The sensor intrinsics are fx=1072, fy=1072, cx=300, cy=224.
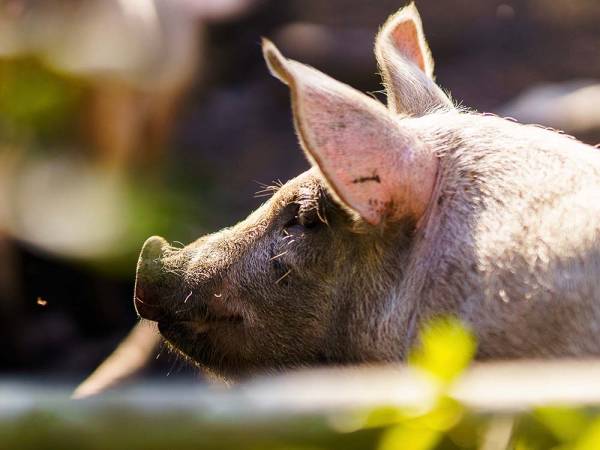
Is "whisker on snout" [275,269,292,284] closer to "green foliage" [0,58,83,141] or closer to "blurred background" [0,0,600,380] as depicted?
"blurred background" [0,0,600,380]

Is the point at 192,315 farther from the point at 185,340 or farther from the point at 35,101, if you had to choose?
the point at 35,101

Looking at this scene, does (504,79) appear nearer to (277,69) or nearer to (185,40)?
(185,40)

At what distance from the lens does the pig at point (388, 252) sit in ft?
6.56

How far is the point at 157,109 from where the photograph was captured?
6.79 m

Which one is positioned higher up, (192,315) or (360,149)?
(360,149)

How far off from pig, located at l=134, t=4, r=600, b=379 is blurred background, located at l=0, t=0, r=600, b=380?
5.16 ft

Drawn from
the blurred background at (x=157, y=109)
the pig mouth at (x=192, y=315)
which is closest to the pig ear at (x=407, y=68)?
the pig mouth at (x=192, y=315)

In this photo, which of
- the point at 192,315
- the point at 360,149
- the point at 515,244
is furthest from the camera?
the point at 192,315

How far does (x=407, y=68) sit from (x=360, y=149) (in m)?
0.72

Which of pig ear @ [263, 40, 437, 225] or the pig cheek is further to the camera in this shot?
the pig cheek

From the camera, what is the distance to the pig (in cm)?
200

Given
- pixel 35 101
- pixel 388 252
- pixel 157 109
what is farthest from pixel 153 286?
pixel 157 109

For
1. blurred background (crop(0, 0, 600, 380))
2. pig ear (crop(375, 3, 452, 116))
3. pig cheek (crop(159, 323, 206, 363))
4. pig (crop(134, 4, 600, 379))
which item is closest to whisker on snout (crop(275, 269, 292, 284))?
pig (crop(134, 4, 600, 379))

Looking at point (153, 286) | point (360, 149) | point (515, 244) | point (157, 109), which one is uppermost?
point (157, 109)
